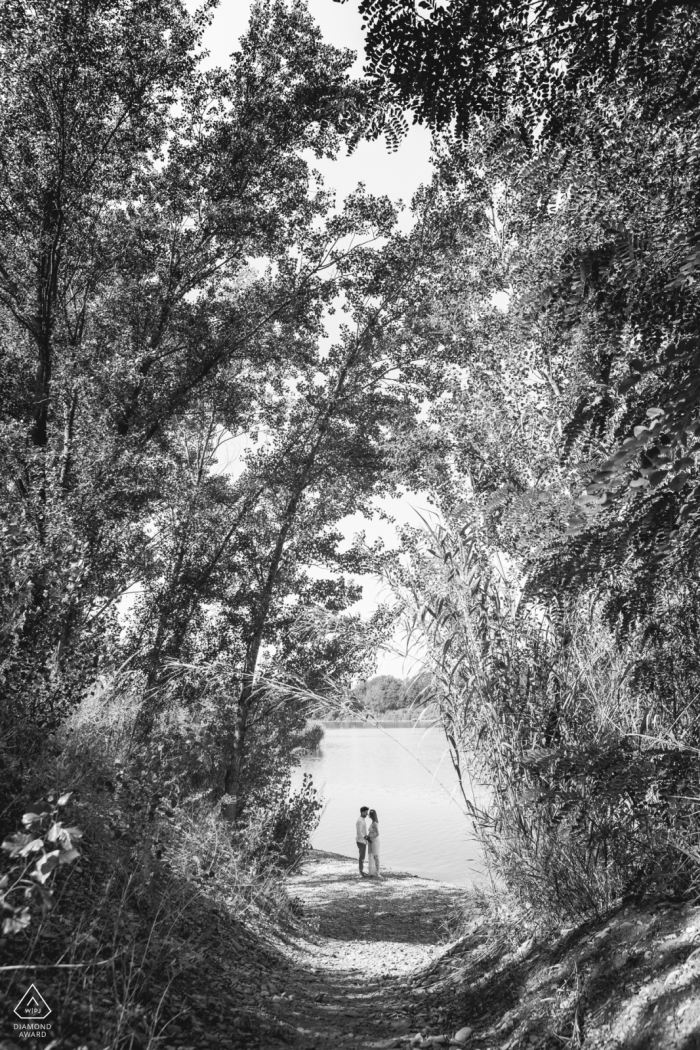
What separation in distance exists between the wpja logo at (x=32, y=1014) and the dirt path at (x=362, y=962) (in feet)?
5.04

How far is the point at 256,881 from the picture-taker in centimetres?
640

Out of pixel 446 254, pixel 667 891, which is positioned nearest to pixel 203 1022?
pixel 667 891

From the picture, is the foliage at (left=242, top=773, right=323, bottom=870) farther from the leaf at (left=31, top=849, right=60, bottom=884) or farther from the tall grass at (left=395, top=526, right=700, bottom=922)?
the leaf at (left=31, top=849, right=60, bottom=884)

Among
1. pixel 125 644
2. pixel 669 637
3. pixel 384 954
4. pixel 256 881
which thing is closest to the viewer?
pixel 669 637

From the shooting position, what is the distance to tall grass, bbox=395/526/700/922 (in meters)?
2.81

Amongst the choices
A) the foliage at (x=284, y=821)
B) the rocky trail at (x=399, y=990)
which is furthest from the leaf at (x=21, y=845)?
the foliage at (x=284, y=821)

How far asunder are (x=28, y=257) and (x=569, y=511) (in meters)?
9.12

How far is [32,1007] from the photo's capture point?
2.34 metres

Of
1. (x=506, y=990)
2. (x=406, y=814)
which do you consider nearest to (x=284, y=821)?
(x=506, y=990)

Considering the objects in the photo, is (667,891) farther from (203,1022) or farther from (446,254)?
(446,254)

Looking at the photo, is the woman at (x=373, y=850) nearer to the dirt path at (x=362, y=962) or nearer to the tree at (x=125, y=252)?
the dirt path at (x=362, y=962)

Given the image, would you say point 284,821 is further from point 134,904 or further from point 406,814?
point 406,814

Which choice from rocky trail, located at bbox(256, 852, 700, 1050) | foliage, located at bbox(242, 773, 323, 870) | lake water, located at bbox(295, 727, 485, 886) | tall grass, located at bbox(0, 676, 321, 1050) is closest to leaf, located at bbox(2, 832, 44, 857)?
tall grass, located at bbox(0, 676, 321, 1050)

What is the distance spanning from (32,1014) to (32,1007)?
3cm
